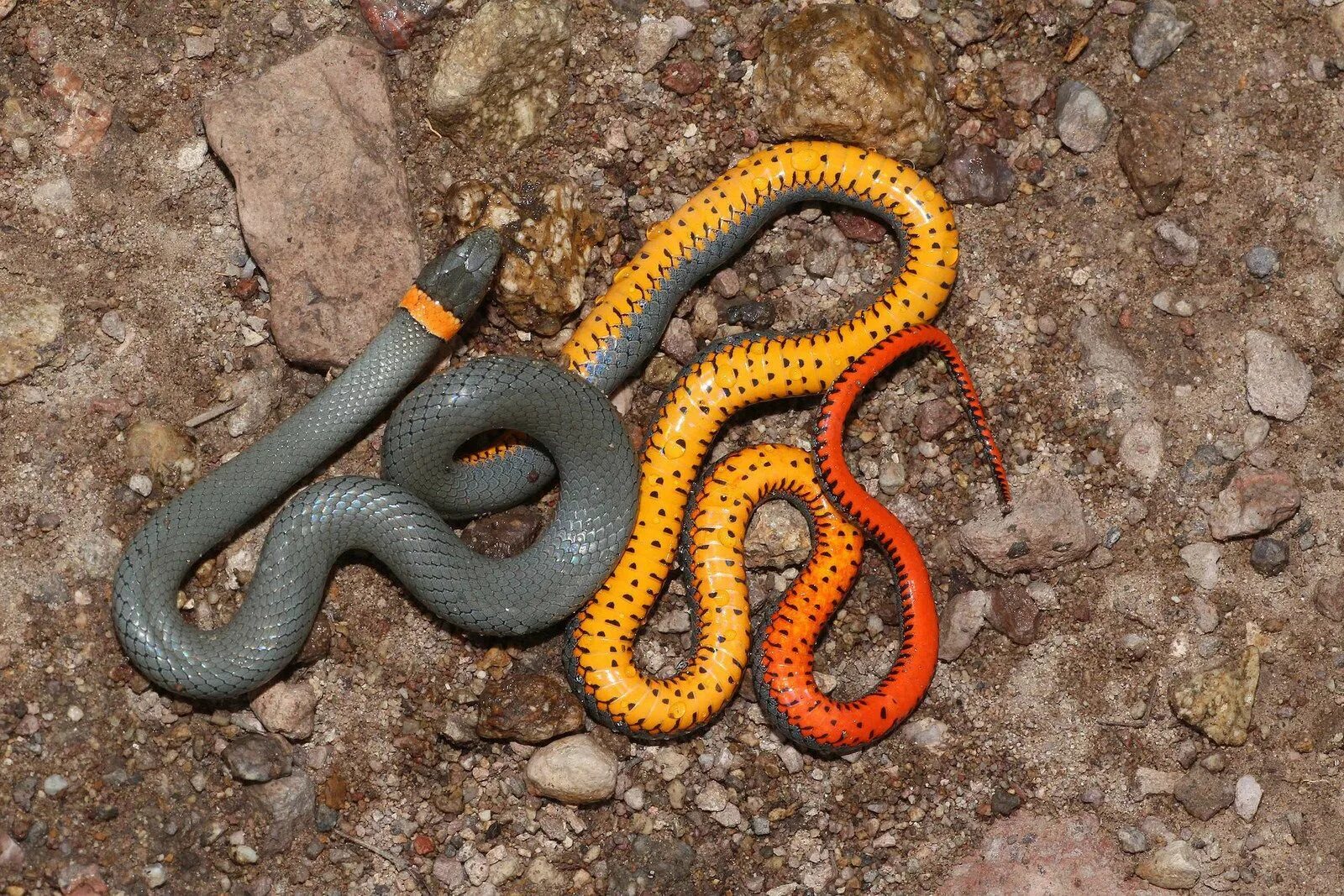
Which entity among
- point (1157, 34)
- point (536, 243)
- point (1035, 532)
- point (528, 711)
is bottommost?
point (1035, 532)

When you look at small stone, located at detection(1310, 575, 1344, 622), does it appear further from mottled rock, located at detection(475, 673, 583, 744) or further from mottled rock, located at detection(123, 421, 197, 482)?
mottled rock, located at detection(123, 421, 197, 482)

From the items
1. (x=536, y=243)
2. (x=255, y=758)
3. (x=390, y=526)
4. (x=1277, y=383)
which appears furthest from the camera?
(x=1277, y=383)

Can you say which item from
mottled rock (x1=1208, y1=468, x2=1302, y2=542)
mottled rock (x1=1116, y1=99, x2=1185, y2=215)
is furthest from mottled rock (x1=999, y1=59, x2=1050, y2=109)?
mottled rock (x1=1208, y1=468, x2=1302, y2=542)

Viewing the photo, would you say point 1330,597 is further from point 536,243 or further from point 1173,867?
point 536,243

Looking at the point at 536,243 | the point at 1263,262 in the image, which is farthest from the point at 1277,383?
the point at 536,243

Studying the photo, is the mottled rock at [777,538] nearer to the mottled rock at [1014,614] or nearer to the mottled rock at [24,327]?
the mottled rock at [1014,614]

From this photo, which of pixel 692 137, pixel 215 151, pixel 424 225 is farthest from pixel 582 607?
pixel 215 151
